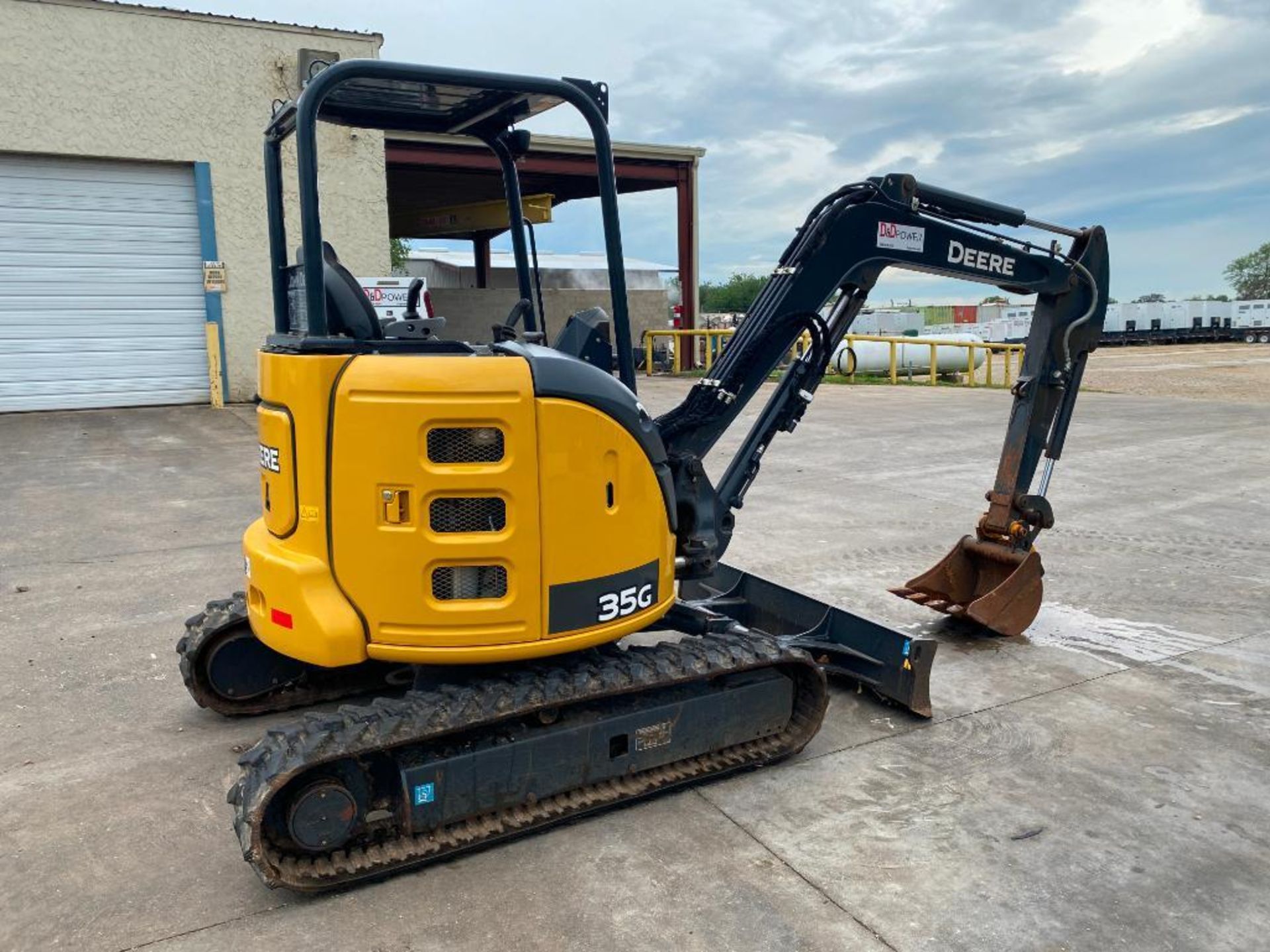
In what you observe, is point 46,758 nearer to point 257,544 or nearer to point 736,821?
point 257,544

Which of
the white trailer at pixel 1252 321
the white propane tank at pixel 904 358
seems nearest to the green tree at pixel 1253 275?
the white trailer at pixel 1252 321

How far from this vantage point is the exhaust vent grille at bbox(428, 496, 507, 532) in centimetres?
352

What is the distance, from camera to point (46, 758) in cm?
448

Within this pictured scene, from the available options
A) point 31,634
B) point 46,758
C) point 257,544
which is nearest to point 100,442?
point 31,634

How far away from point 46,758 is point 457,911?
229cm

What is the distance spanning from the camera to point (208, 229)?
16.0 m

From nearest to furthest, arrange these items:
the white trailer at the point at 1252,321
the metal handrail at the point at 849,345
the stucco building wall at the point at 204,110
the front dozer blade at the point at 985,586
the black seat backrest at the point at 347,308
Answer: the black seat backrest at the point at 347,308, the front dozer blade at the point at 985,586, the stucco building wall at the point at 204,110, the metal handrail at the point at 849,345, the white trailer at the point at 1252,321

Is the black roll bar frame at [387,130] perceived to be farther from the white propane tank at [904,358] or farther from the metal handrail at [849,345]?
the white propane tank at [904,358]

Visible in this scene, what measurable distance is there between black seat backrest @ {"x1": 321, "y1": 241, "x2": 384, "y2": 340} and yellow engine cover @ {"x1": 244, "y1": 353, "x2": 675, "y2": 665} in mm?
283

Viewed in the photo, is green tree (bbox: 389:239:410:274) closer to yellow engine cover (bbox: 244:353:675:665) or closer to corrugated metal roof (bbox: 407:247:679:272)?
corrugated metal roof (bbox: 407:247:679:272)

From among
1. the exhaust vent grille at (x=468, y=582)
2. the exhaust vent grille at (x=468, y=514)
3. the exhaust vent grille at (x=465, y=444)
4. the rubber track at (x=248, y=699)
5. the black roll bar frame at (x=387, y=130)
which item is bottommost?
the rubber track at (x=248, y=699)

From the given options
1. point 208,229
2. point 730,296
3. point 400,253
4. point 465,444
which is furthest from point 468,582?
point 730,296

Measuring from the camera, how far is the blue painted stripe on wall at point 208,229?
52.1 feet

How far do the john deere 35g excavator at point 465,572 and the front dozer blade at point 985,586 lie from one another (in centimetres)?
129
